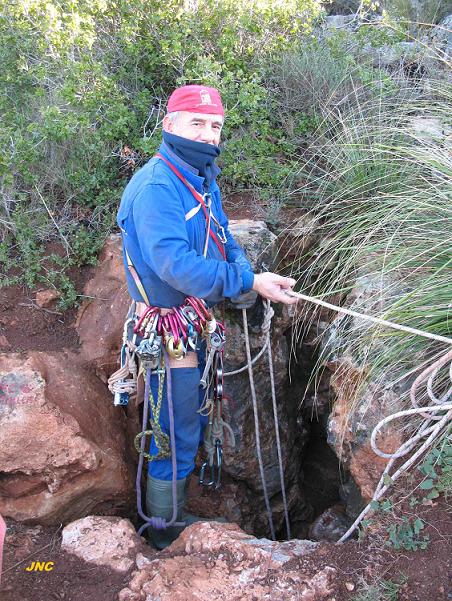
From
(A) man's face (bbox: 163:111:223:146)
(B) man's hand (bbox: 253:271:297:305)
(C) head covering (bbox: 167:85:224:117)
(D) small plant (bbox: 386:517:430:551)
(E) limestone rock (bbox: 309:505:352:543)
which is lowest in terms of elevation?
(E) limestone rock (bbox: 309:505:352:543)

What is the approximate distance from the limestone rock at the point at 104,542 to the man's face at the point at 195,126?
1888 millimetres

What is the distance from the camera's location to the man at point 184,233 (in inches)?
99.7

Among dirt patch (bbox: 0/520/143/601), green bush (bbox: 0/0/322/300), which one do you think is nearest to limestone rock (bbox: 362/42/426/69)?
green bush (bbox: 0/0/322/300)

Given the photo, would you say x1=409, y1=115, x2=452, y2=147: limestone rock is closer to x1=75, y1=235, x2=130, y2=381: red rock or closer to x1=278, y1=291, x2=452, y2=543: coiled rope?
x1=278, y1=291, x2=452, y2=543: coiled rope

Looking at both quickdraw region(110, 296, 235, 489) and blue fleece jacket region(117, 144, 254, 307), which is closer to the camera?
blue fleece jacket region(117, 144, 254, 307)

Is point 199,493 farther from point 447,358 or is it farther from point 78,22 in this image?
point 78,22

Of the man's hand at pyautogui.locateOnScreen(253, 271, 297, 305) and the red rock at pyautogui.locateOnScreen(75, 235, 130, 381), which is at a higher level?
the man's hand at pyautogui.locateOnScreen(253, 271, 297, 305)

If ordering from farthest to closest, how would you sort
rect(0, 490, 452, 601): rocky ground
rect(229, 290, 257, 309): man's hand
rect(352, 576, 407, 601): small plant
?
rect(229, 290, 257, 309): man's hand → rect(0, 490, 452, 601): rocky ground → rect(352, 576, 407, 601): small plant

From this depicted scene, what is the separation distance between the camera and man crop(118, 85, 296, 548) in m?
2.53

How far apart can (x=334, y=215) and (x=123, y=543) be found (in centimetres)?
253

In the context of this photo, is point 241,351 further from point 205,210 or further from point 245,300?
point 205,210

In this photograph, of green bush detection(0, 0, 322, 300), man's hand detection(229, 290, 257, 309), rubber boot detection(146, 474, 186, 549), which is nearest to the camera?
rubber boot detection(146, 474, 186, 549)

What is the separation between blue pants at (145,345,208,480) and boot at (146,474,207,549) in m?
0.05

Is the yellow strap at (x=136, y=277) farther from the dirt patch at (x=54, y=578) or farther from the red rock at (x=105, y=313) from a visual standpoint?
the dirt patch at (x=54, y=578)
